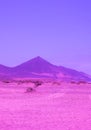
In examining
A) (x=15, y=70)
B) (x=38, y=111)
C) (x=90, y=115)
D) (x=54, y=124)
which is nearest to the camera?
(x=54, y=124)

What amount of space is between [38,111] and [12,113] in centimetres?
191

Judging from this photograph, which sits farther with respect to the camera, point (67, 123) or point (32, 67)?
point (32, 67)

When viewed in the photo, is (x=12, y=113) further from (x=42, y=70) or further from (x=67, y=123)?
(x=42, y=70)

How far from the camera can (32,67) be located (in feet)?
597

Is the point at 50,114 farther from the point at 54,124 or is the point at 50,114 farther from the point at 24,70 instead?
the point at 24,70

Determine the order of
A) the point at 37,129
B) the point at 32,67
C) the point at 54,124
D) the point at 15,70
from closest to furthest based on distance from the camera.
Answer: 1. the point at 37,129
2. the point at 54,124
3. the point at 15,70
4. the point at 32,67

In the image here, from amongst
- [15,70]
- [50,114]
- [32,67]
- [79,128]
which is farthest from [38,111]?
[32,67]

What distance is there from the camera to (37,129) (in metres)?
16.6

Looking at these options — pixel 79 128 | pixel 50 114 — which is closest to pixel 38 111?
pixel 50 114

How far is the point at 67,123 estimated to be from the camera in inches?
728

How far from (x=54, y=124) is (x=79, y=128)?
160cm

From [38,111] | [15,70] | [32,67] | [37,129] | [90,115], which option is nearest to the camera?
[37,129]

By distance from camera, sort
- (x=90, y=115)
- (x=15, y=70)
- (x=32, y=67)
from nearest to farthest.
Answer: (x=90, y=115), (x=15, y=70), (x=32, y=67)

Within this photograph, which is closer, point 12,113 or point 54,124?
point 54,124
